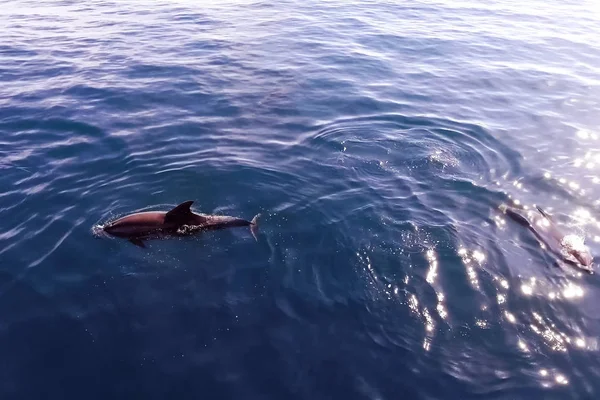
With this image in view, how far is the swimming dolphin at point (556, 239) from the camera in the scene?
34.1 feet

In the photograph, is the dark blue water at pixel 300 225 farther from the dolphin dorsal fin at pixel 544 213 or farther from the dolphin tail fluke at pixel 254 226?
the dolphin dorsal fin at pixel 544 213

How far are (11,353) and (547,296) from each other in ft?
34.0

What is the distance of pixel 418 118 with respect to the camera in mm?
17188

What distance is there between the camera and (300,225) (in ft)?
38.1

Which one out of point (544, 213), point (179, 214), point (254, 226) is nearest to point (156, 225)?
point (179, 214)

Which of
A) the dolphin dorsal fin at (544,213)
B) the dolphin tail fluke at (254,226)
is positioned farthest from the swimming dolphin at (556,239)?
the dolphin tail fluke at (254,226)

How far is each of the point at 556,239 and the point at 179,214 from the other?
29.2 feet

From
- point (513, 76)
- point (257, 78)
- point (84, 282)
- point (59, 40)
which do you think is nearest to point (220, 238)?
point (84, 282)

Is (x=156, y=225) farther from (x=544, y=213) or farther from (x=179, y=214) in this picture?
(x=544, y=213)

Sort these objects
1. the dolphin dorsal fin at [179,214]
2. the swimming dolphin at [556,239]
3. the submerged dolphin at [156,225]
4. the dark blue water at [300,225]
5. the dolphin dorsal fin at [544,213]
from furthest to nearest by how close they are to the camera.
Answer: the dolphin dorsal fin at [544,213]
the submerged dolphin at [156,225]
the dolphin dorsal fin at [179,214]
the swimming dolphin at [556,239]
the dark blue water at [300,225]

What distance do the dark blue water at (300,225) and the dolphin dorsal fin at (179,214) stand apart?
1.71 ft

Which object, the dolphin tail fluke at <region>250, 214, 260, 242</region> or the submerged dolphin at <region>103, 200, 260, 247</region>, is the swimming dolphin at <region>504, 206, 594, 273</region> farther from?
the submerged dolphin at <region>103, 200, 260, 247</region>

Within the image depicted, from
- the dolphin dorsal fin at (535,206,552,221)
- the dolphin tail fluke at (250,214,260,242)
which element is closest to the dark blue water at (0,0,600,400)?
the dolphin tail fluke at (250,214,260,242)

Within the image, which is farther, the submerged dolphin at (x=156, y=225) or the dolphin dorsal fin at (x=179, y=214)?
the submerged dolphin at (x=156, y=225)
